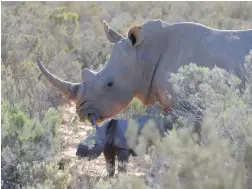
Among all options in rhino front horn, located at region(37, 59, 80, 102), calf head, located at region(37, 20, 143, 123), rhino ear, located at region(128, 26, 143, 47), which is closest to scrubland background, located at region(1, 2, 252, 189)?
rhino front horn, located at region(37, 59, 80, 102)

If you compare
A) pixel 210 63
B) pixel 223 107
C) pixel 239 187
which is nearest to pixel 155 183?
pixel 239 187

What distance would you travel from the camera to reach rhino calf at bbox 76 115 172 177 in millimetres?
6074

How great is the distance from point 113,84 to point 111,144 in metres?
1.14

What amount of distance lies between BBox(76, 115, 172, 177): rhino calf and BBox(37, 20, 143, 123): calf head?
0.96 m

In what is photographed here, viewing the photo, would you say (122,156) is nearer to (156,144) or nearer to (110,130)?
(110,130)

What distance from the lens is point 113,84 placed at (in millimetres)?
7219

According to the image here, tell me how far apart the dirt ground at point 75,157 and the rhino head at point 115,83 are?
24.0 inches

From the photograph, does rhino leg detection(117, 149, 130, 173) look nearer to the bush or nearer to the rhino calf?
the rhino calf

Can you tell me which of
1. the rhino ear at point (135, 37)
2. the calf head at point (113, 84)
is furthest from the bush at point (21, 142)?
the rhino ear at point (135, 37)

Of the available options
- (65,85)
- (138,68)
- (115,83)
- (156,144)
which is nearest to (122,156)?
(115,83)

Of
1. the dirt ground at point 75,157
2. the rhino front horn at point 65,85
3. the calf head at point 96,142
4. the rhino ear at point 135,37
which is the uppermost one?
the rhino ear at point 135,37

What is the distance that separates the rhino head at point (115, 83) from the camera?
722 centimetres

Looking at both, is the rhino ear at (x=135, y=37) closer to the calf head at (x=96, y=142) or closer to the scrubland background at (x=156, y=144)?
the scrubland background at (x=156, y=144)

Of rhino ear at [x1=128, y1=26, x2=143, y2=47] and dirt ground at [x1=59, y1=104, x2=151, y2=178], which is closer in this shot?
dirt ground at [x1=59, y1=104, x2=151, y2=178]
